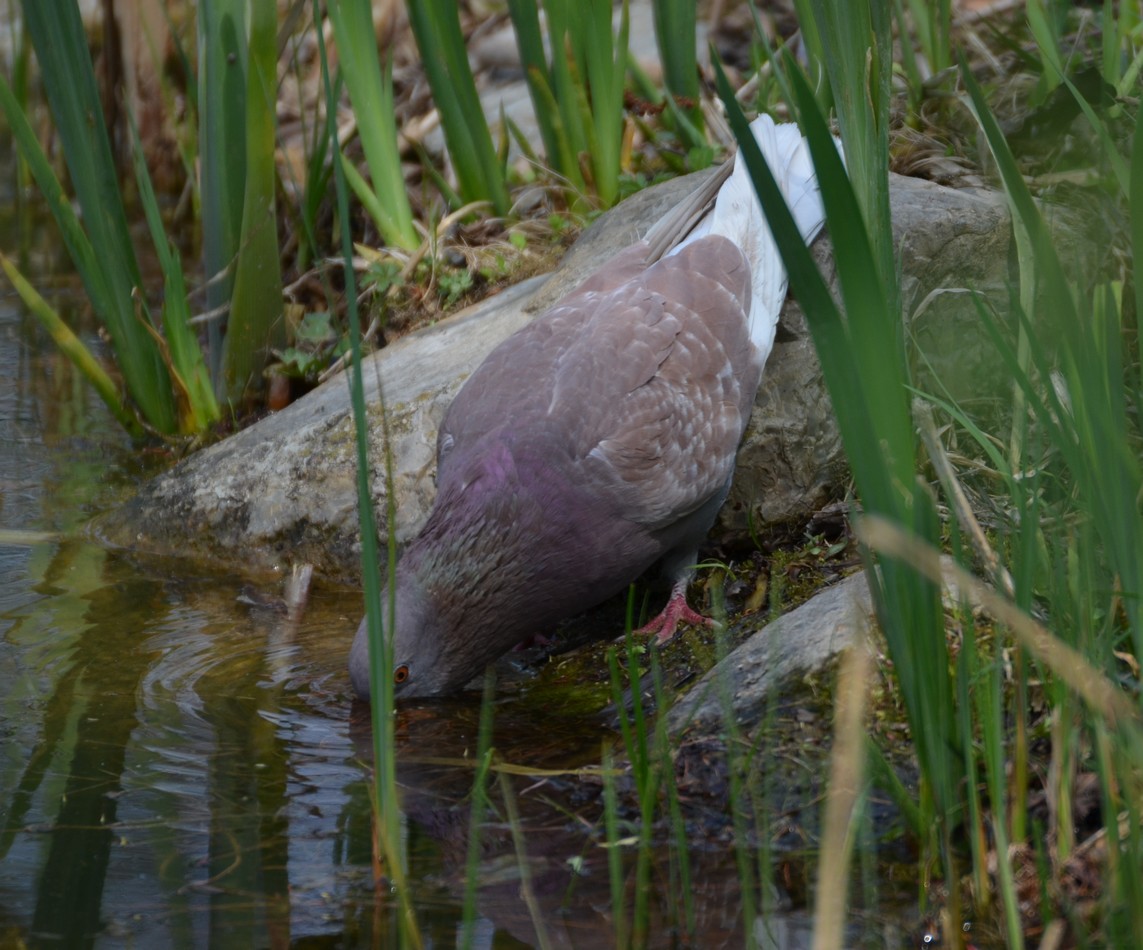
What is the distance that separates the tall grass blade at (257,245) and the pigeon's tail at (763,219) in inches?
50.4

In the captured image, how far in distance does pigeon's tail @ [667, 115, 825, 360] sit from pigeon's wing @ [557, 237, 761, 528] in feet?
0.19

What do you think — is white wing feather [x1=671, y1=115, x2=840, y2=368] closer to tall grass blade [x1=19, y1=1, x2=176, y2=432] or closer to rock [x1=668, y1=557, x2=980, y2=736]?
rock [x1=668, y1=557, x2=980, y2=736]

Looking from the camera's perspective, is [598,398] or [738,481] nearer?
[598,398]

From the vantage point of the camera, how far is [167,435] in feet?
14.9

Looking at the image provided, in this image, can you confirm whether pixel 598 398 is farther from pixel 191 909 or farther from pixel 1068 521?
pixel 191 909

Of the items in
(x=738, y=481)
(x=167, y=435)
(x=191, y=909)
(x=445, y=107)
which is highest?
(x=445, y=107)

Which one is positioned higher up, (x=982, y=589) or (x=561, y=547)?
(x=561, y=547)

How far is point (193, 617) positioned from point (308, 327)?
58.9 inches

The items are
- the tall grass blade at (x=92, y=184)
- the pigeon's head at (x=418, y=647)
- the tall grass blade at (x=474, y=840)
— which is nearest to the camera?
the tall grass blade at (x=474, y=840)

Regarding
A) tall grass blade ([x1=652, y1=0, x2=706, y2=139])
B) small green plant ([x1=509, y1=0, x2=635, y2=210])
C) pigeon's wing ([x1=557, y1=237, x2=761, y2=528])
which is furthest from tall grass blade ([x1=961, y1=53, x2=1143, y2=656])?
tall grass blade ([x1=652, y1=0, x2=706, y2=139])

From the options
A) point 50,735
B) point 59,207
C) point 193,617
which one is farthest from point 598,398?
point 59,207

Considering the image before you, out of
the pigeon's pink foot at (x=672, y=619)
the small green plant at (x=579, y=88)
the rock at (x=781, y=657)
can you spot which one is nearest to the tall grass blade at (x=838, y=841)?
the rock at (x=781, y=657)

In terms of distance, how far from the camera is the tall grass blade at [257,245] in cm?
398

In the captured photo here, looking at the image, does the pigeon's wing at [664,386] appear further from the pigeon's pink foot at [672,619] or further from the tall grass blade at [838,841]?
the tall grass blade at [838,841]
